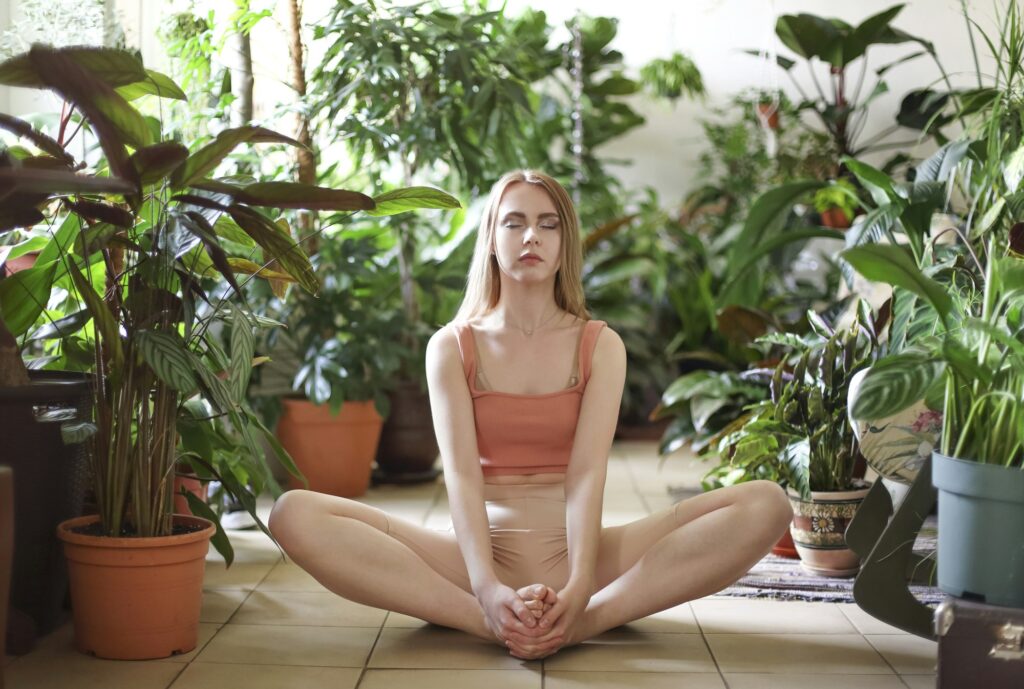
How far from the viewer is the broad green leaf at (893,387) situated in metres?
1.74

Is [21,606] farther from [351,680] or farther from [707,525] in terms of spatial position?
[707,525]

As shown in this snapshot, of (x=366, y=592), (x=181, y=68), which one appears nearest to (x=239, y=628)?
(x=366, y=592)

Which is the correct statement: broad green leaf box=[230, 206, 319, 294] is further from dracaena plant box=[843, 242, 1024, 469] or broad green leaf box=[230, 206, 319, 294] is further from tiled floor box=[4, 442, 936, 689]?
dracaena plant box=[843, 242, 1024, 469]

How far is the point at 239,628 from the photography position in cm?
247

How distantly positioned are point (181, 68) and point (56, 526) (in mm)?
1743

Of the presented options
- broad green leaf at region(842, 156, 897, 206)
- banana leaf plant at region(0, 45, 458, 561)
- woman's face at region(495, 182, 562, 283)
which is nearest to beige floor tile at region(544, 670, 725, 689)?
banana leaf plant at region(0, 45, 458, 561)

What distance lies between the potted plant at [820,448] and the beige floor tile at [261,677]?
1.33 meters

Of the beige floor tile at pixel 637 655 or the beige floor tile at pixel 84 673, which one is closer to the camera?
the beige floor tile at pixel 84 673

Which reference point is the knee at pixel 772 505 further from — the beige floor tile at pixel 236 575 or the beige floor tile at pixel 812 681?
the beige floor tile at pixel 236 575

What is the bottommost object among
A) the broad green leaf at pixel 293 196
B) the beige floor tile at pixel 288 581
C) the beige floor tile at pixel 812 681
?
the beige floor tile at pixel 288 581

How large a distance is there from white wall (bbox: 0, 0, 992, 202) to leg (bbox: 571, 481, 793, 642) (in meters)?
3.33

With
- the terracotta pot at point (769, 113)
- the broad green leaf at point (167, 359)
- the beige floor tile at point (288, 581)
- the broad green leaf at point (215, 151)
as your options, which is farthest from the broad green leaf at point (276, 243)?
the terracotta pot at point (769, 113)

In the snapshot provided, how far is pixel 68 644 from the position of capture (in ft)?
7.63

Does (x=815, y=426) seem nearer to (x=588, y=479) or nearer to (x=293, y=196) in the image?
(x=588, y=479)
